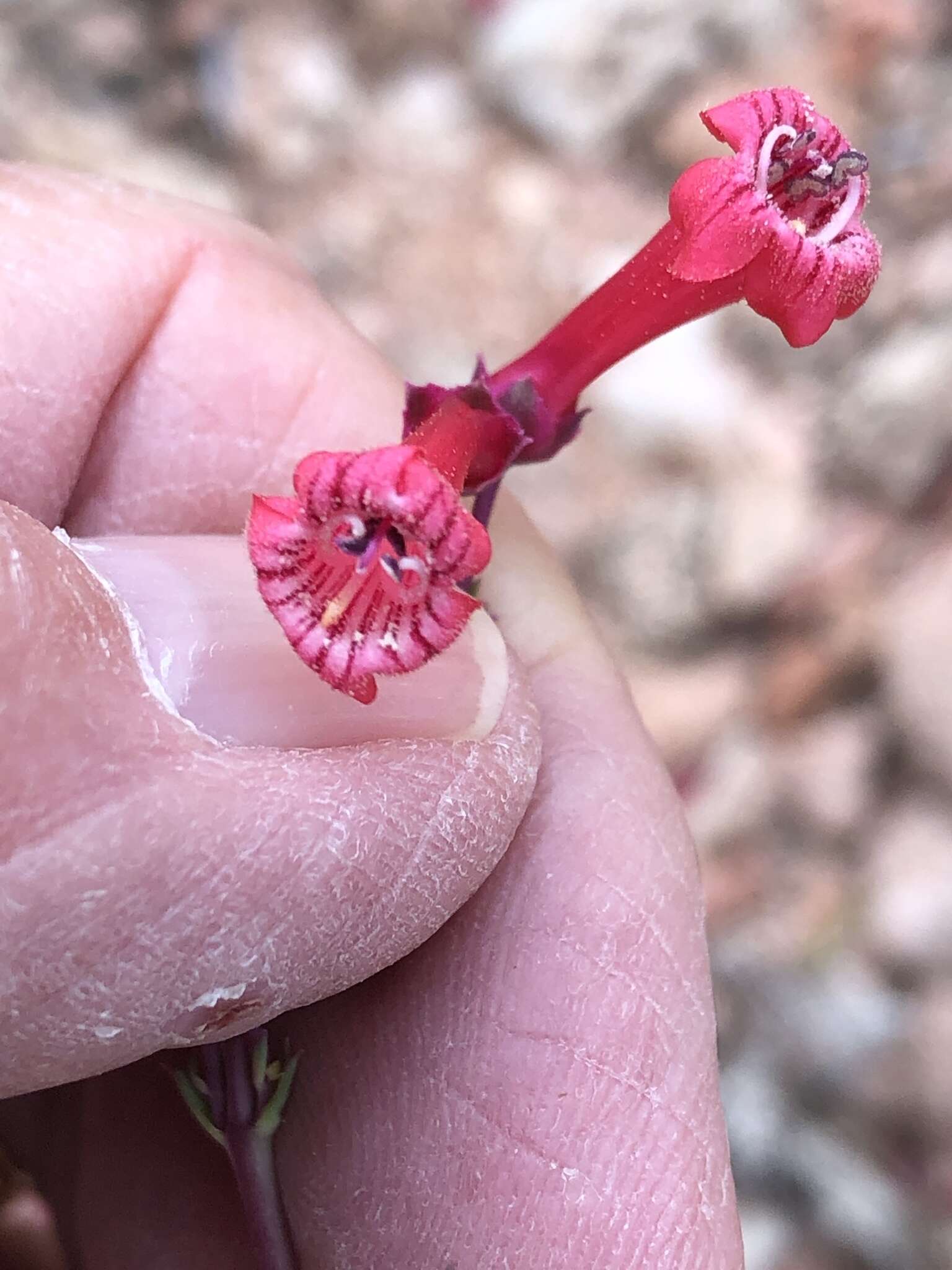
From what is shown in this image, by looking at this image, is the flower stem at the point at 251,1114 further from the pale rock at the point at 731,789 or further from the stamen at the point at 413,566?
the pale rock at the point at 731,789

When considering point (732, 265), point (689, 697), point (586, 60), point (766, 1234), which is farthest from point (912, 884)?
point (586, 60)

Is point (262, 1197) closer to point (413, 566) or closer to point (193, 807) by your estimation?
point (193, 807)

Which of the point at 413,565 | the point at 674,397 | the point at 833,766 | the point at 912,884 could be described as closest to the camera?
the point at 413,565

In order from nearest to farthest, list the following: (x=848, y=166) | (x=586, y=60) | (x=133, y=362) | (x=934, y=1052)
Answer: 1. (x=848, y=166)
2. (x=133, y=362)
3. (x=934, y=1052)
4. (x=586, y=60)

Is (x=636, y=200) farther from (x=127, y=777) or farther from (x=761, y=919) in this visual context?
(x=127, y=777)

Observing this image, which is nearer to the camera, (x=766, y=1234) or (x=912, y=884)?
(x=766, y=1234)

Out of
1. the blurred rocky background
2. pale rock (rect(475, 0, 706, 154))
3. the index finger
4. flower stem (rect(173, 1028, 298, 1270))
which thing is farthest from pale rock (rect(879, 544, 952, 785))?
flower stem (rect(173, 1028, 298, 1270))

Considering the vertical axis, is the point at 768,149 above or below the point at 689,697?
below
